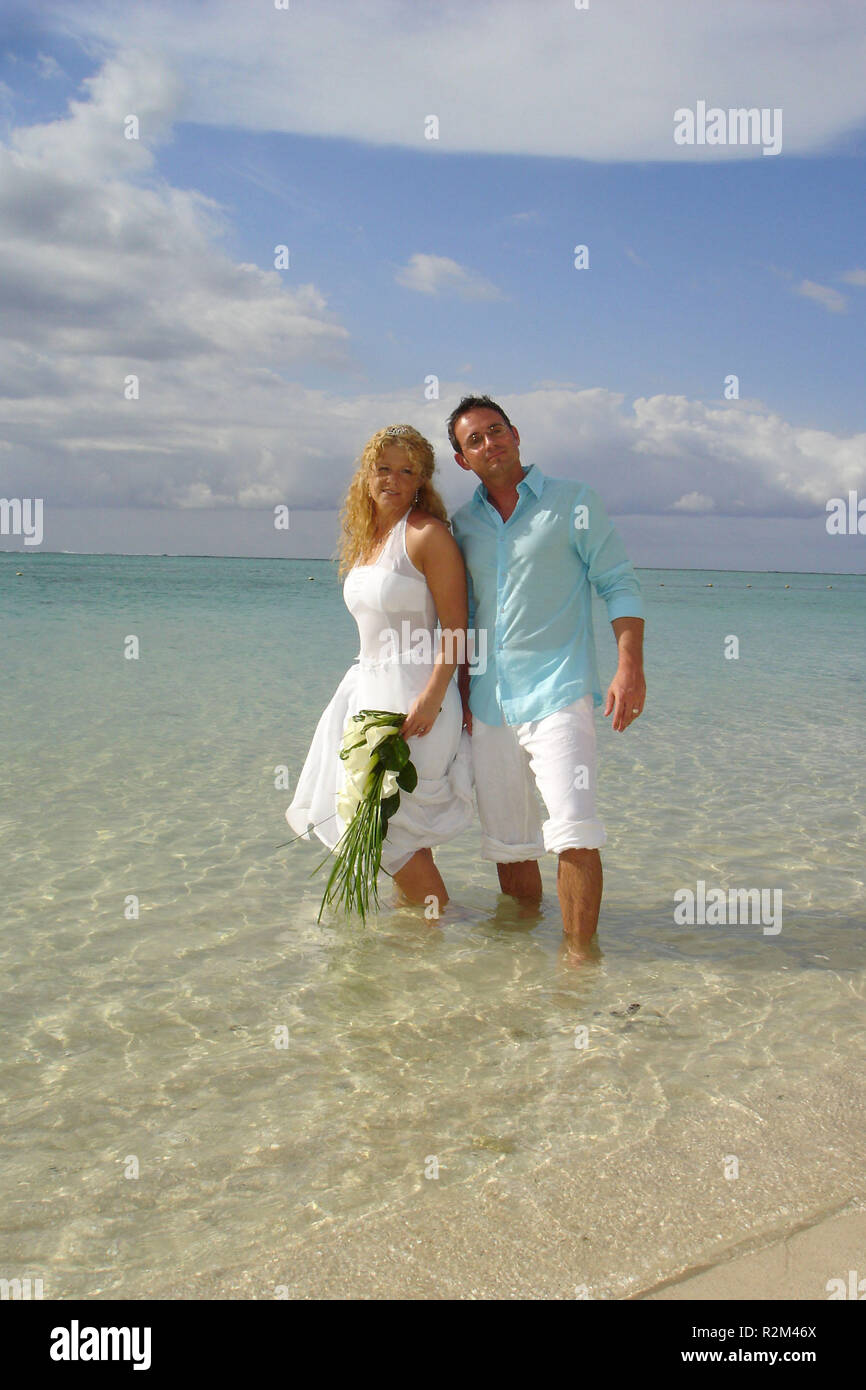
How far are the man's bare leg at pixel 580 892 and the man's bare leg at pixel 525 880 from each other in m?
0.61

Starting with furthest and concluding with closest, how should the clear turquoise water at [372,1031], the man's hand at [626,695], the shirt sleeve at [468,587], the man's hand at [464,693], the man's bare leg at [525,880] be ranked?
the man's bare leg at [525,880] → the man's hand at [464,693] → the shirt sleeve at [468,587] → the man's hand at [626,695] → the clear turquoise water at [372,1031]

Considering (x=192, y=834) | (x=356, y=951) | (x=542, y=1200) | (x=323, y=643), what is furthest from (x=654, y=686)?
(x=542, y=1200)

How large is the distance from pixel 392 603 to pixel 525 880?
1642 millimetres

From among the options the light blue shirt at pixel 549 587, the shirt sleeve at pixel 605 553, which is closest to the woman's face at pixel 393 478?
the light blue shirt at pixel 549 587

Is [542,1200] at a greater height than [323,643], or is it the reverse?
[323,643]

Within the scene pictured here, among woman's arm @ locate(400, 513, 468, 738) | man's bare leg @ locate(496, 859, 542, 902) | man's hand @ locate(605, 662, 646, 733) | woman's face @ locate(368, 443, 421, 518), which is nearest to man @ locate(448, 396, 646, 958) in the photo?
man's hand @ locate(605, 662, 646, 733)

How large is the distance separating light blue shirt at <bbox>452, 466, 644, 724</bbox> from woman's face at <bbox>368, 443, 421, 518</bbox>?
408 millimetres

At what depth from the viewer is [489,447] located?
4.49 metres

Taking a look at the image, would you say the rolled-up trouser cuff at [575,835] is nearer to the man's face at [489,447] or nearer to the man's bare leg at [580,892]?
the man's bare leg at [580,892]

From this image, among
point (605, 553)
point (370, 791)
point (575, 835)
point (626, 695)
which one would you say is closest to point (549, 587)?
point (605, 553)

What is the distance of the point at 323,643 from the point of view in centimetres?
2017

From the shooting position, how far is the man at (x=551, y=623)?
441cm
